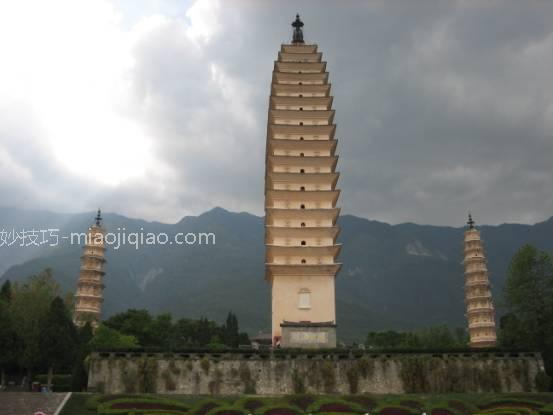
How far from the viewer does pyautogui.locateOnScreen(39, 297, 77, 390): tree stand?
35375 millimetres

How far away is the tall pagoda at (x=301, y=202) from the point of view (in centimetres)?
3859

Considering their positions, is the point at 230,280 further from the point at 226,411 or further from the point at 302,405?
the point at 226,411

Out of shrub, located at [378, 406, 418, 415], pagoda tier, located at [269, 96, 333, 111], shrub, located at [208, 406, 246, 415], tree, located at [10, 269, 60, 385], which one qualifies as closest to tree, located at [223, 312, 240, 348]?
tree, located at [10, 269, 60, 385]

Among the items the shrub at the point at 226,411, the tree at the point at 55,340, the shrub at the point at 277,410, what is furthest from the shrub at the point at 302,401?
the tree at the point at 55,340

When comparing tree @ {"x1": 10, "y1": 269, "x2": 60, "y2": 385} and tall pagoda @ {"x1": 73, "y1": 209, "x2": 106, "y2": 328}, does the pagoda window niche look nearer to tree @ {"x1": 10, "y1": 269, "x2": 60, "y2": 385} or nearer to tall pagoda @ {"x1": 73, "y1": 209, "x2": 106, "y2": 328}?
tree @ {"x1": 10, "y1": 269, "x2": 60, "y2": 385}

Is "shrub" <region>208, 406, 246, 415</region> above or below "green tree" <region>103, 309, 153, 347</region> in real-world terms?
below

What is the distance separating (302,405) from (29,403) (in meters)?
11.4

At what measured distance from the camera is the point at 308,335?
119 ft

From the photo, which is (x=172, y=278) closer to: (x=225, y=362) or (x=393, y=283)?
(x=393, y=283)

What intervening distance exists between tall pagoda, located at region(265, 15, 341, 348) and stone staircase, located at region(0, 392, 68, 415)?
15.3 meters

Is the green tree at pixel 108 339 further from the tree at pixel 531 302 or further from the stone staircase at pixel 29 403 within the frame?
the tree at pixel 531 302

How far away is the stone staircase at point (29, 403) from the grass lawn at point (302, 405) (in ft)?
1.88

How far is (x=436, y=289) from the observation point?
17862cm

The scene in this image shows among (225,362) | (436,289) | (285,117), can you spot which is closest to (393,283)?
(436,289)
